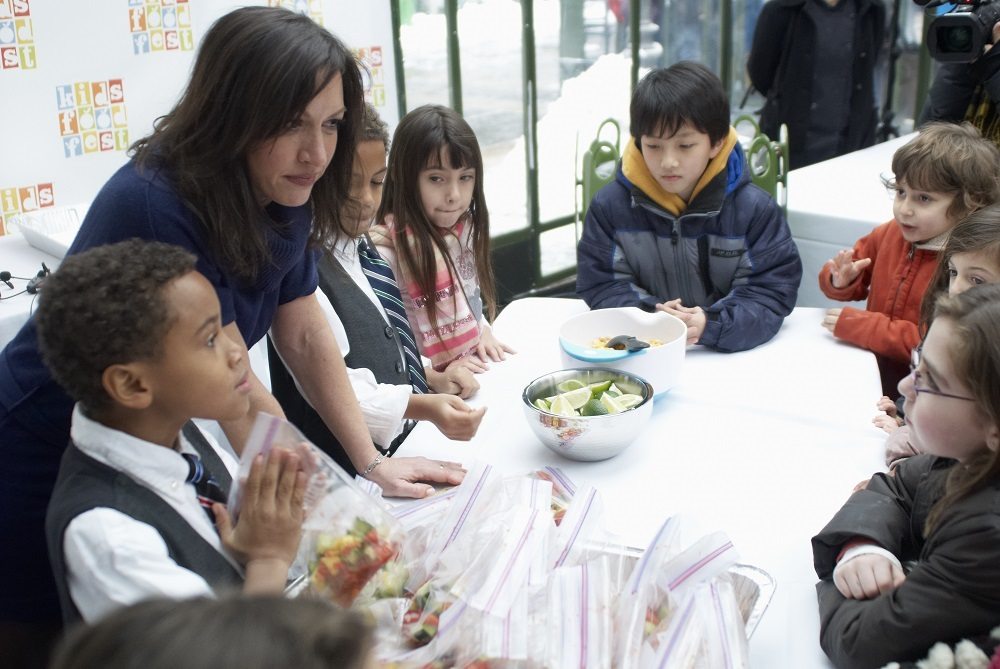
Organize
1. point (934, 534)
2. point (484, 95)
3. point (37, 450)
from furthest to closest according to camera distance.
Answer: point (484, 95), point (37, 450), point (934, 534)

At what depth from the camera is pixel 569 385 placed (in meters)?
1.56

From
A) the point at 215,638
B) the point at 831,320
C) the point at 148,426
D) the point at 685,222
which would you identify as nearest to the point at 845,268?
the point at 831,320

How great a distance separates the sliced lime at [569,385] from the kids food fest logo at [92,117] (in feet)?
6.23

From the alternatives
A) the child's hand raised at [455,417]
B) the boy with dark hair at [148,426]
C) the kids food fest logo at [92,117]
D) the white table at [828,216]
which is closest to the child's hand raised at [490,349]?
the child's hand raised at [455,417]

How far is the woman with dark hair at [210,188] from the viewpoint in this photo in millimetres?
1147

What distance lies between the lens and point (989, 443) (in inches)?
40.9

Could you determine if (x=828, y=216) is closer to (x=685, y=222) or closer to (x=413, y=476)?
(x=685, y=222)

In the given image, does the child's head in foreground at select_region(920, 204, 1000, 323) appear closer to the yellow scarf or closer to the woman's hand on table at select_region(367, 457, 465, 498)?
the yellow scarf

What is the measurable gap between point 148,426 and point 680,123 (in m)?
1.42

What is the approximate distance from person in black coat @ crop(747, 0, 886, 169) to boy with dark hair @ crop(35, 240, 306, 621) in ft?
12.9

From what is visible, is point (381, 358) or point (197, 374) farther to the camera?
point (381, 358)

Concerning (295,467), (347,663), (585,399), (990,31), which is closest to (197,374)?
(295,467)

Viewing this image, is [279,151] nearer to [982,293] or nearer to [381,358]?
[381,358]

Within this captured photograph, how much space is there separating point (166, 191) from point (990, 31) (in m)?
2.43
